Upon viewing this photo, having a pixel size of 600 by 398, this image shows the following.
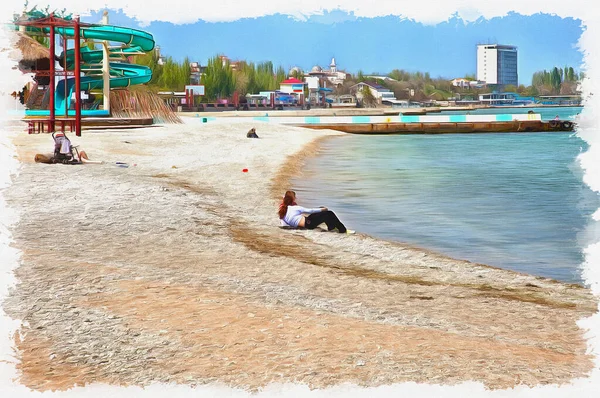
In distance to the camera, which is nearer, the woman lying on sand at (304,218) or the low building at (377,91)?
the woman lying on sand at (304,218)

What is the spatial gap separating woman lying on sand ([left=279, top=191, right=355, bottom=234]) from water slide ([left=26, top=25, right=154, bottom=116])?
73.5ft

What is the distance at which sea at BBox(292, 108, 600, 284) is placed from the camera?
468 inches

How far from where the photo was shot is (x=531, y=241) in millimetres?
12672

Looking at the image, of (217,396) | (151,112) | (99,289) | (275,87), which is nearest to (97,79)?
(151,112)

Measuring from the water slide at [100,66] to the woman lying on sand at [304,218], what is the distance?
22.4m

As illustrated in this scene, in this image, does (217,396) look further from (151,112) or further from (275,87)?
(275,87)

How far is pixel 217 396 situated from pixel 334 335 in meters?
1.61

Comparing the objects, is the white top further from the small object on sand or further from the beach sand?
the small object on sand

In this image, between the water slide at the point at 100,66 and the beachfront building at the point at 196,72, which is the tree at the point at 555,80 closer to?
the beachfront building at the point at 196,72

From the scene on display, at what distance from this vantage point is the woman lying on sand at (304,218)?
39.5 ft

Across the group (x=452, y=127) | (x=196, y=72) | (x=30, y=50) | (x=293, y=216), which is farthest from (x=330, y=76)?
(x=293, y=216)

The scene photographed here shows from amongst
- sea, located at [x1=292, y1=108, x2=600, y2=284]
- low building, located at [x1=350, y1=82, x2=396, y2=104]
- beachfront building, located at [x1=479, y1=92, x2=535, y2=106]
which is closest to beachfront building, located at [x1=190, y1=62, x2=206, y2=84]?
low building, located at [x1=350, y1=82, x2=396, y2=104]

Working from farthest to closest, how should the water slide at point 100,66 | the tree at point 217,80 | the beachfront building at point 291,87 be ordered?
the beachfront building at point 291,87 → the tree at point 217,80 → the water slide at point 100,66

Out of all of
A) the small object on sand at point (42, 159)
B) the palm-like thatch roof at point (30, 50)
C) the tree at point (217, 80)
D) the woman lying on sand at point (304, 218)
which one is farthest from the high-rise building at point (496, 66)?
the woman lying on sand at point (304, 218)
